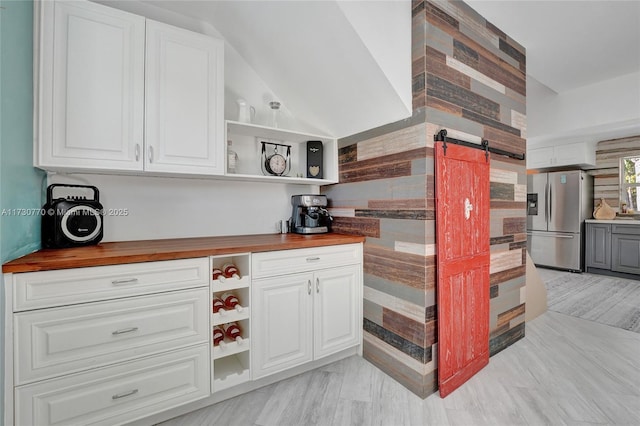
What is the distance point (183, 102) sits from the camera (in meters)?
1.68

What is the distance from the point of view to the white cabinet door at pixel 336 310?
1912 millimetres

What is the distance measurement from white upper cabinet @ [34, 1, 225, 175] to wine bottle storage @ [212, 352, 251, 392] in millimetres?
1183

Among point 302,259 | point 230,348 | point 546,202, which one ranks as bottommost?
point 230,348

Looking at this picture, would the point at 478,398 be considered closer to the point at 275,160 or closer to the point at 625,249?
the point at 275,160

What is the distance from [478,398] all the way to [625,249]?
184 inches

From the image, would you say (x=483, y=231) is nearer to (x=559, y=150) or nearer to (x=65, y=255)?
(x=65, y=255)

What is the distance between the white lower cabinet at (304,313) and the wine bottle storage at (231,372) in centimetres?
5

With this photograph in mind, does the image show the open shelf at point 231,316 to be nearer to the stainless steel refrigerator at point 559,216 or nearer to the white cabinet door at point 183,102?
the white cabinet door at point 183,102

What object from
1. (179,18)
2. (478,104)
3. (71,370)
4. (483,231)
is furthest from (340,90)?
(71,370)

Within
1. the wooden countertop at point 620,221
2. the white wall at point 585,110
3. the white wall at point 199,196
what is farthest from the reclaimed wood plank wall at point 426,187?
the wooden countertop at point 620,221

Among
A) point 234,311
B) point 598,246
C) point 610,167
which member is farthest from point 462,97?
point 610,167

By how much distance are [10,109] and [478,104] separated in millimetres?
2604

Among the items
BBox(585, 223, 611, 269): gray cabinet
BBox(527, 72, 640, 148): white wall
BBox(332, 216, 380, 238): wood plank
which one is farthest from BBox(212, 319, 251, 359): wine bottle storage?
BBox(585, 223, 611, 269): gray cabinet

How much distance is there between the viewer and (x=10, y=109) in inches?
47.4
